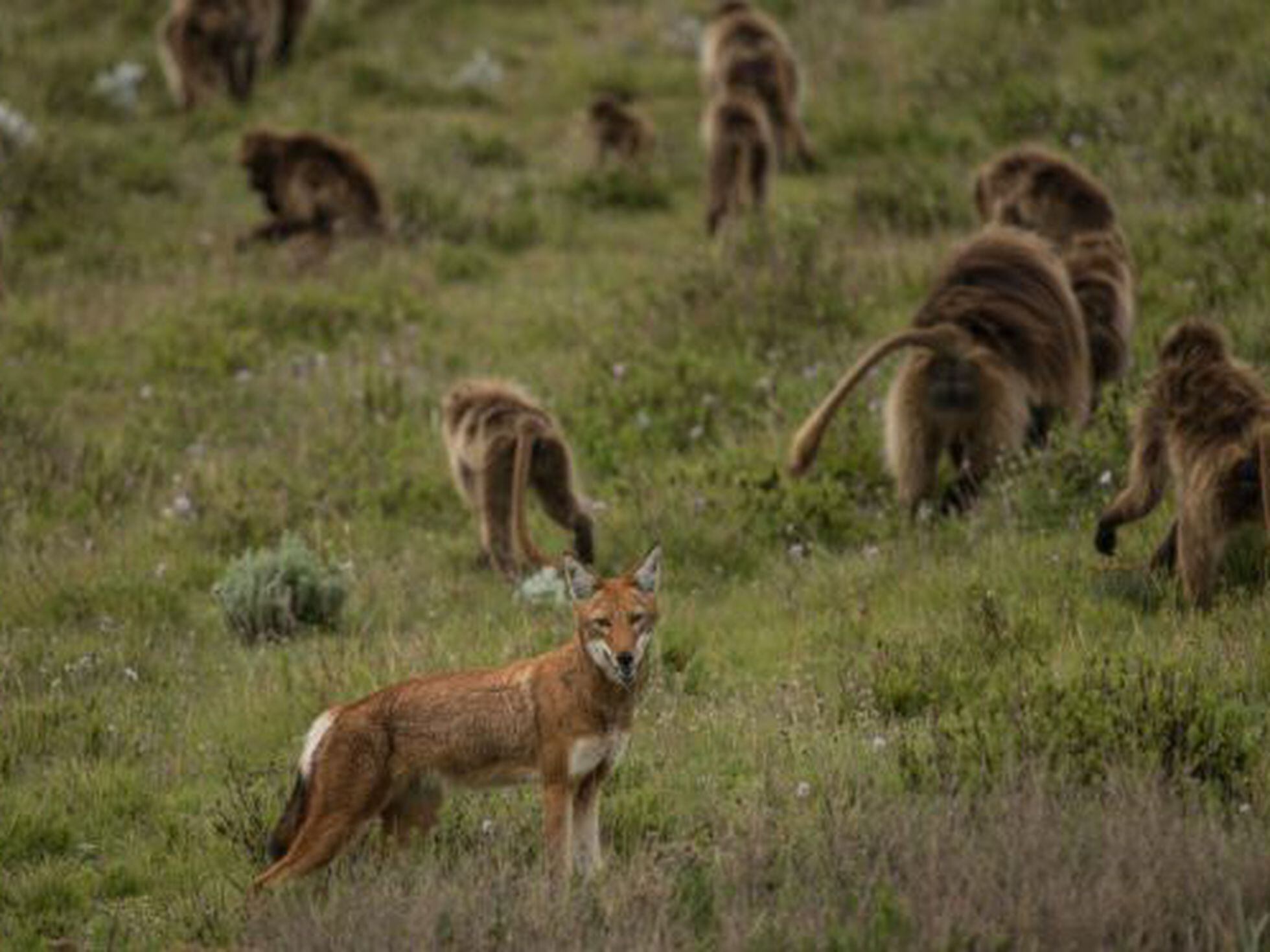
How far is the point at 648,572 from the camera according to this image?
23.8 ft

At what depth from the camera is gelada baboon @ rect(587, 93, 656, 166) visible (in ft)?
58.2

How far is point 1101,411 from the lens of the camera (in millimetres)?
11039

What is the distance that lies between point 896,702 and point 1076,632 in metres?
0.92

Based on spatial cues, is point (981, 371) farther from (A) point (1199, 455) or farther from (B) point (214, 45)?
(B) point (214, 45)

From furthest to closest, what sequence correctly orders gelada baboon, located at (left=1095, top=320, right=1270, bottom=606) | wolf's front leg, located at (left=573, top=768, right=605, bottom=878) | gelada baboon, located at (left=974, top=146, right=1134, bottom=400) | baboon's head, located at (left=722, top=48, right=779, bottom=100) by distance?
baboon's head, located at (left=722, top=48, right=779, bottom=100) → gelada baboon, located at (left=974, top=146, right=1134, bottom=400) → gelada baboon, located at (left=1095, top=320, right=1270, bottom=606) → wolf's front leg, located at (left=573, top=768, right=605, bottom=878)

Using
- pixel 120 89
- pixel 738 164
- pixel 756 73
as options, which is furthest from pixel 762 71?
pixel 120 89

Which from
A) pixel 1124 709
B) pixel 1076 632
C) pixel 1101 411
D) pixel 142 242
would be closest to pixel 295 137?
pixel 142 242

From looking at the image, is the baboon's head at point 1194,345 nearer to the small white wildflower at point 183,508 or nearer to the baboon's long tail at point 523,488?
the baboon's long tail at point 523,488

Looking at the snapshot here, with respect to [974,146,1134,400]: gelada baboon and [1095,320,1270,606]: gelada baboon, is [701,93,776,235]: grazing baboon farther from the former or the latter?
[1095,320,1270,606]: gelada baboon

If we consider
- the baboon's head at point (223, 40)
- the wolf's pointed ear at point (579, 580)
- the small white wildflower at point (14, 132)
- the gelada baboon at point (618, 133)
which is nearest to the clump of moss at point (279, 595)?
the wolf's pointed ear at point (579, 580)

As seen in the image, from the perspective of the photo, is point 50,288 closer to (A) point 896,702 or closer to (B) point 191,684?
(B) point 191,684

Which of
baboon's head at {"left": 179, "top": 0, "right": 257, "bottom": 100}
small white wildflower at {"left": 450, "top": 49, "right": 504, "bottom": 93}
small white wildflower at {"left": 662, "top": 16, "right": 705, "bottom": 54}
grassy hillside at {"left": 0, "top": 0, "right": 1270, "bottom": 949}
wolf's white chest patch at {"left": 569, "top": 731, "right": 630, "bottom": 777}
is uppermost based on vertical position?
baboon's head at {"left": 179, "top": 0, "right": 257, "bottom": 100}

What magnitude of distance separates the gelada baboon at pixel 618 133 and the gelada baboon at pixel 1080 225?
3945mm

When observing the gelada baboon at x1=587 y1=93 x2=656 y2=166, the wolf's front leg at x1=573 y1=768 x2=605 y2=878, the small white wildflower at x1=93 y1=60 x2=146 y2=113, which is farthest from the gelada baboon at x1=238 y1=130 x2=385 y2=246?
the wolf's front leg at x1=573 y1=768 x2=605 y2=878
